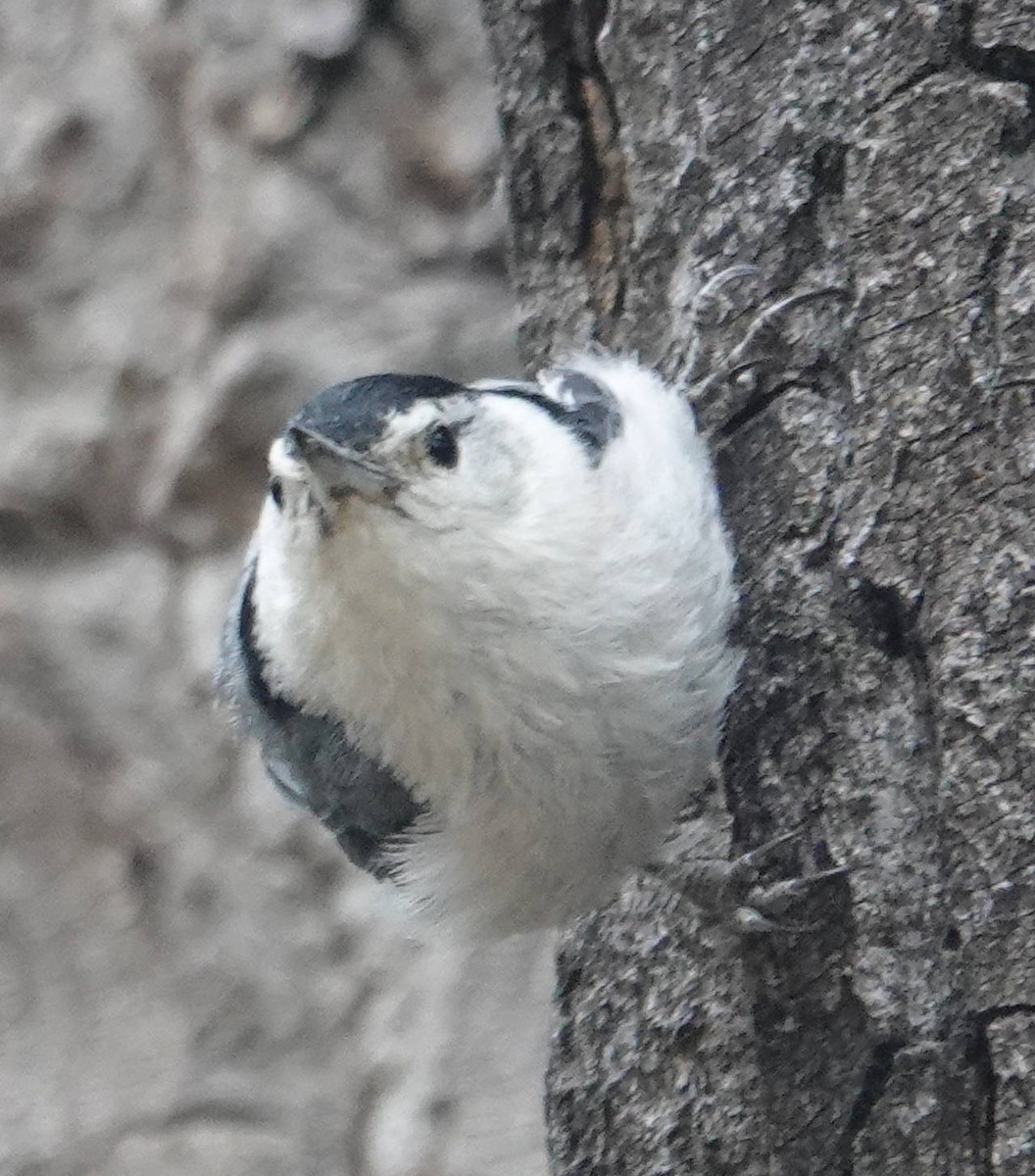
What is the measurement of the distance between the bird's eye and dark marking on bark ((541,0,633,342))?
0.34m

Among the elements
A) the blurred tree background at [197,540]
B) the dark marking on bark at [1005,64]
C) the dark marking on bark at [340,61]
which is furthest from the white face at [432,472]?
the dark marking on bark at [340,61]

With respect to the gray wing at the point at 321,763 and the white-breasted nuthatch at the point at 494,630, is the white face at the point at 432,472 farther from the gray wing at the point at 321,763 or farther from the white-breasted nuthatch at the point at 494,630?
the gray wing at the point at 321,763

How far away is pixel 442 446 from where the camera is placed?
1.03m

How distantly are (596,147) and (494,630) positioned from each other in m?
0.49

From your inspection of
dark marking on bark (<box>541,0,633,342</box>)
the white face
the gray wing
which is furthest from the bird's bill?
dark marking on bark (<box>541,0,633,342</box>)

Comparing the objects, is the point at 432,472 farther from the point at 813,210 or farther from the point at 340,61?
the point at 340,61

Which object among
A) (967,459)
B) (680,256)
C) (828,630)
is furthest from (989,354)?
(680,256)

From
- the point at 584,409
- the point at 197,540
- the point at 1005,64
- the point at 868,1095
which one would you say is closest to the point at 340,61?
the point at 197,540

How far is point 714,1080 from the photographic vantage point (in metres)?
1.07

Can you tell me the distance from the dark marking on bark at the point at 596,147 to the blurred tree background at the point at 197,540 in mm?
952

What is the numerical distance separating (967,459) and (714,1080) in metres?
0.44

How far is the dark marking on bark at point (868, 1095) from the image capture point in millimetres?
944

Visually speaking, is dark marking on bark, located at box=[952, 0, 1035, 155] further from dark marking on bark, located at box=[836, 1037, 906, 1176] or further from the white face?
dark marking on bark, located at box=[836, 1037, 906, 1176]

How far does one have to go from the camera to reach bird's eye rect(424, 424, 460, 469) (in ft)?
3.35
